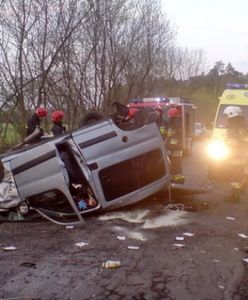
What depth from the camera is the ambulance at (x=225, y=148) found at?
10.4m

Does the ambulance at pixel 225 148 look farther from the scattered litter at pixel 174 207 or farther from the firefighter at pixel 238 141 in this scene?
the scattered litter at pixel 174 207

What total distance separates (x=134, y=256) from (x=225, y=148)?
18.0 feet

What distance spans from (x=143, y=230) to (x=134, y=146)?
1.45 meters

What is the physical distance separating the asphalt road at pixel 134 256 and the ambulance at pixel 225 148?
1998 millimetres

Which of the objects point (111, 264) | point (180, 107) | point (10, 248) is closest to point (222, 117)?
point (180, 107)

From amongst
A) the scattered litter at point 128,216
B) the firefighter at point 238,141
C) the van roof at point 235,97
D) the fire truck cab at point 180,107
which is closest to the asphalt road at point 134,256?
the scattered litter at point 128,216

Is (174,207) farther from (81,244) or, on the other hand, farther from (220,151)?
(220,151)

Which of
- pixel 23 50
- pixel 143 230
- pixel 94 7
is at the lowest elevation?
pixel 143 230

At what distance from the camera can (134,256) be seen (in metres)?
5.76

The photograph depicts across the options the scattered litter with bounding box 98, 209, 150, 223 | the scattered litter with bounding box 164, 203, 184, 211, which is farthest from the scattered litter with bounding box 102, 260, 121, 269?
the scattered litter with bounding box 164, 203, 184, 211

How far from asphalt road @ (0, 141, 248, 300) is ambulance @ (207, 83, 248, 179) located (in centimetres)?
200

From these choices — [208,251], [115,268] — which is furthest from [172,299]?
[208,251]

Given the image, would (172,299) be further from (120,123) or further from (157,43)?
(157,43)

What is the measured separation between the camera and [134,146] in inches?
309
